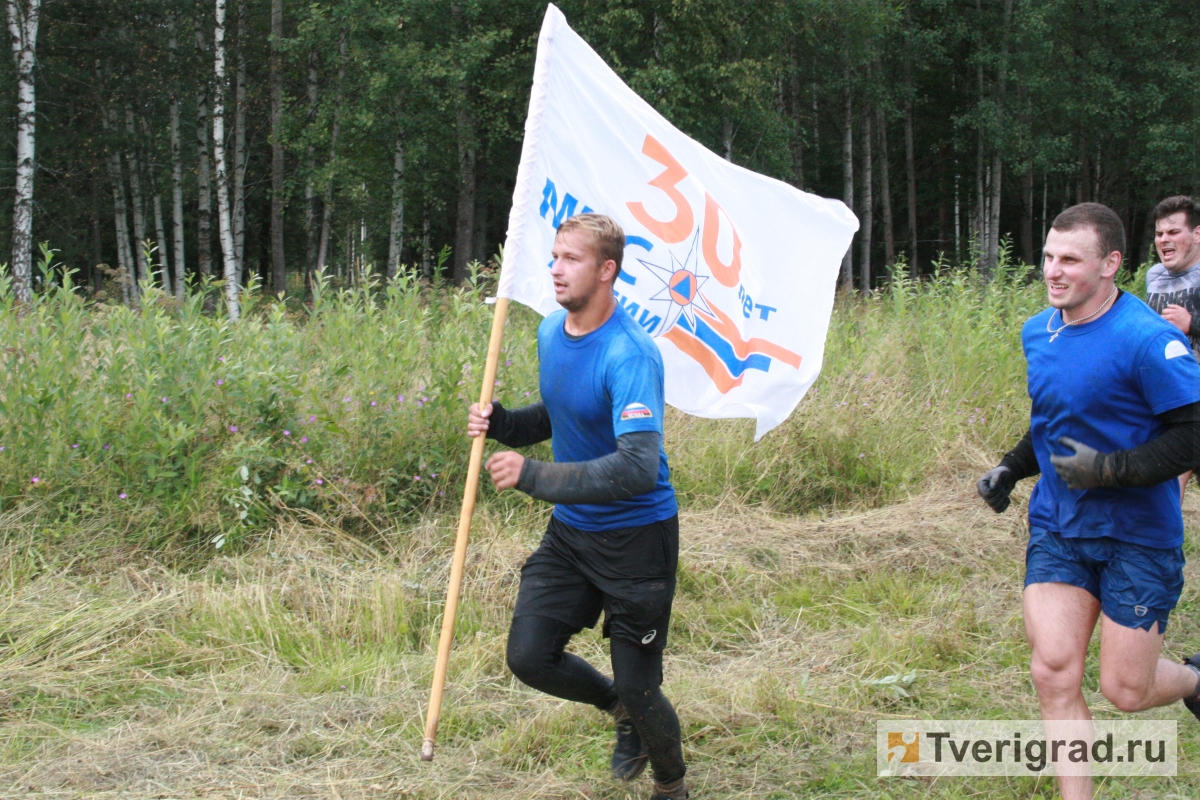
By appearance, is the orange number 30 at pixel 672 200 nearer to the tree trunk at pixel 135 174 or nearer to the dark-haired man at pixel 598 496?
the dark-haired man at pixel 598 496

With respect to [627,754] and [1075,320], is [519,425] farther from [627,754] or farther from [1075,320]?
[1075,320]

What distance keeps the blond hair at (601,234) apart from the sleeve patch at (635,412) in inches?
18.8

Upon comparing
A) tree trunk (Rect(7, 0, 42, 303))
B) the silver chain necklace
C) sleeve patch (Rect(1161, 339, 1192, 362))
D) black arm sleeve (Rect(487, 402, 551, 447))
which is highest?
tree trunk (Rect(7, 0, 42, 303))

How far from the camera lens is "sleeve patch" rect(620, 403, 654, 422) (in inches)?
119

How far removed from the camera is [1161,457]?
299 cm

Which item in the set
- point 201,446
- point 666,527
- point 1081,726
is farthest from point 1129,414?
point 201,446

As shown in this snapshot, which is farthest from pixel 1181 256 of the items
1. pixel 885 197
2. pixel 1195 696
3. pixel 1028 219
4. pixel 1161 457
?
pixel 885 197

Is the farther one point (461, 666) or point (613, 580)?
point (461, 666)

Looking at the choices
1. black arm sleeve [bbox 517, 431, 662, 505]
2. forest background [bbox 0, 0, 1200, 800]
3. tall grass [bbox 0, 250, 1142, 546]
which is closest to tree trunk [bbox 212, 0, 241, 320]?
forest background [bbox 0, 0, 1200, 800]

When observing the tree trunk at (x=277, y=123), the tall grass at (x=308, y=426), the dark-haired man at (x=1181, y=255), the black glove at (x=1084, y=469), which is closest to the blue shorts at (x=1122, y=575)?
the black glove at (x=1084, y=469)

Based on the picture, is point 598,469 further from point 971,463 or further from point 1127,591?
point 971,463

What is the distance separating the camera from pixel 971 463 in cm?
752

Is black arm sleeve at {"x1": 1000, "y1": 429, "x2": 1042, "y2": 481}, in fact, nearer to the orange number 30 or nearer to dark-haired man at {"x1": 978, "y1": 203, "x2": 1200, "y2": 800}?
dark-haired man at {"x1": 978, "y1": 203, "x2": 1200, "y2": 800}

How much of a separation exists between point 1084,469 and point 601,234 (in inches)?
63.4
